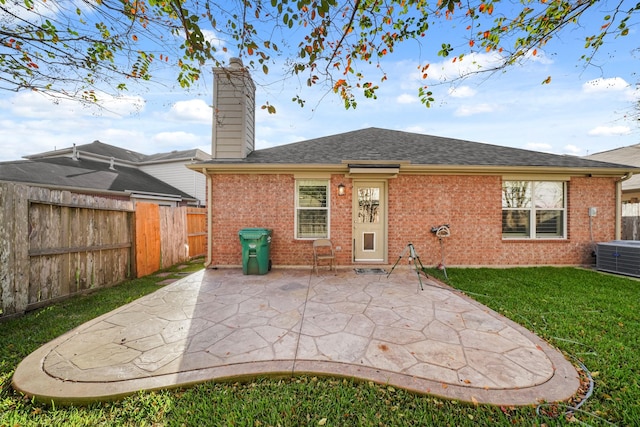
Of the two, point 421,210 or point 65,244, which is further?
point 421,210

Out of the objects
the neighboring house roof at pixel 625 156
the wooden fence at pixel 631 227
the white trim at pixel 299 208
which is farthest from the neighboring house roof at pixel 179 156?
the neighboring house roof at pixel 625 156

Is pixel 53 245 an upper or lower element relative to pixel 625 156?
lower

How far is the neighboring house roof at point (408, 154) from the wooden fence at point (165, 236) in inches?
88.0

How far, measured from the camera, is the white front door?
7086mm

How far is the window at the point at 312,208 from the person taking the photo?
7.05 m

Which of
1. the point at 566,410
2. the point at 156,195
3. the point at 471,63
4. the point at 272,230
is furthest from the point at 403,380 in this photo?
the point at 156,195

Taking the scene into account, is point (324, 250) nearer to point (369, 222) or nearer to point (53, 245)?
point (369, 222)

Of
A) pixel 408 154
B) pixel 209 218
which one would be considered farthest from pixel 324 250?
pixel 408 154

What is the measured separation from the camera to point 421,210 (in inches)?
275

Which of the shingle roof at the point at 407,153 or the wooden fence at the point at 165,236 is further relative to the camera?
the shingle roof at the point at 407,153

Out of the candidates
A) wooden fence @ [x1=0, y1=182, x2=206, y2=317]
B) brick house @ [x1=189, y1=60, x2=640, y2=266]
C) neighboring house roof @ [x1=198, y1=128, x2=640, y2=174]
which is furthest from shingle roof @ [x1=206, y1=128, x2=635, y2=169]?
wooden fence @ [x1=0, y1=182, x2=206, y2=317]

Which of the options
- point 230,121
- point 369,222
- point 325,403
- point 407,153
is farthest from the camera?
point 407,153

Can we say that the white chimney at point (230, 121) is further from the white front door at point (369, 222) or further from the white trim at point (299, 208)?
the white front door at point (369, 222)

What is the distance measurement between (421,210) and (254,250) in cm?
461
